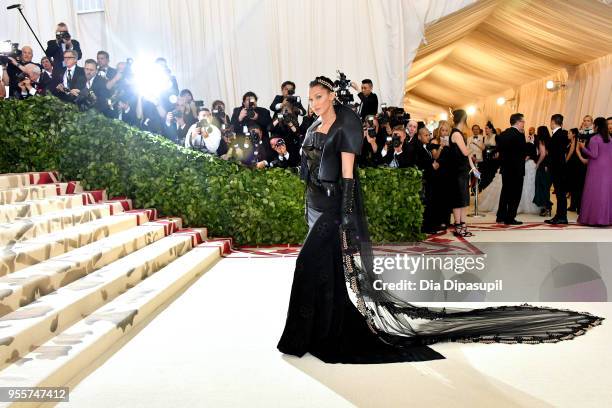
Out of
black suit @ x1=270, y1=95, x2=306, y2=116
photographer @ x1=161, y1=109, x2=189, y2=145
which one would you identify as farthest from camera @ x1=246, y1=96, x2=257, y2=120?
photographer @ x1=161, y1=109, x2=189, y2=145

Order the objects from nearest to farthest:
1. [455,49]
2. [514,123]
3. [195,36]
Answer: [514,123] < [195,36] < [455,49]

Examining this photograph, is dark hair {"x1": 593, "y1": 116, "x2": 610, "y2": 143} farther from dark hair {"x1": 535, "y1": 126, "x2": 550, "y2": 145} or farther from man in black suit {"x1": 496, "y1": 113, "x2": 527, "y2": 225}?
dark hair {"x1": 535, "y1": 126, "x2": 550, "y2": 145}

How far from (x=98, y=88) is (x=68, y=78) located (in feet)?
1.61

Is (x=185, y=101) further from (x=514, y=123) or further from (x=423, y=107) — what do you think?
(x=423, y=107)

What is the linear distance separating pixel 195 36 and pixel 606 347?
910 centimetres

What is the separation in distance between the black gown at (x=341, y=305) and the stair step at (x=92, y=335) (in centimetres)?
118

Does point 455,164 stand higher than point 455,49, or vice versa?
point 455,49

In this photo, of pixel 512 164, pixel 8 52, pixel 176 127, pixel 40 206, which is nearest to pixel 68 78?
pixel 8 52

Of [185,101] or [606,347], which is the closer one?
[606,347]

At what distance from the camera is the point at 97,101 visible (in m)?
7.48

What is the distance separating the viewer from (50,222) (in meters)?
4.89

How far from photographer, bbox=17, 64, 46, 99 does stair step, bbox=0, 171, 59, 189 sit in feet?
4.51

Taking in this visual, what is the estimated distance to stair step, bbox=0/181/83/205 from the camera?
5215 mm

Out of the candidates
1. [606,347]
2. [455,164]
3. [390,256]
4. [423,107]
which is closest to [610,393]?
[606,347]
